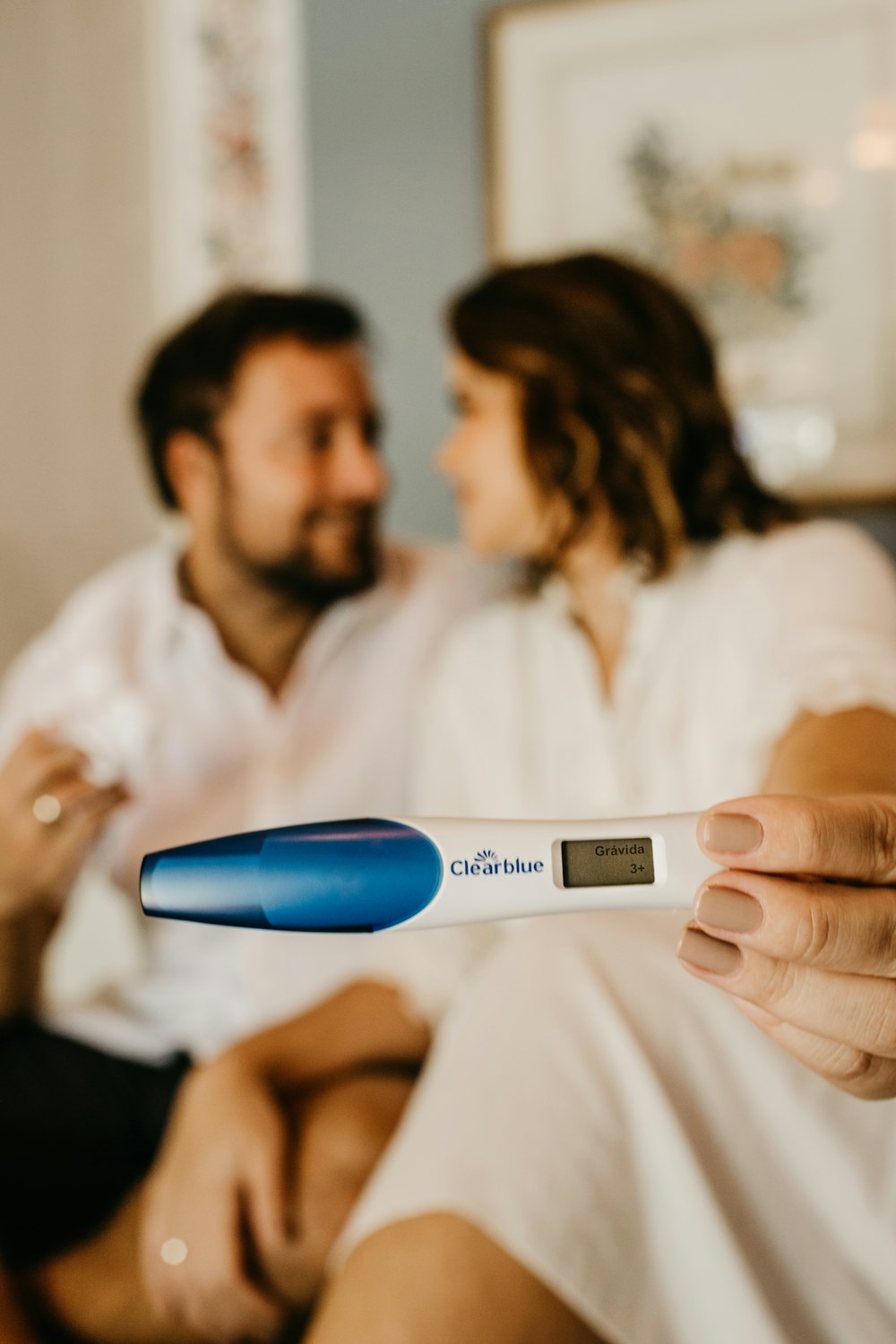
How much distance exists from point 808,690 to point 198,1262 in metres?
0.56

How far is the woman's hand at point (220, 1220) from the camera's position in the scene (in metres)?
0.75

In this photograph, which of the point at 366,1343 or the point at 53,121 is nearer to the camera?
the point at 366,1343

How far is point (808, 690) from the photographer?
0.66m

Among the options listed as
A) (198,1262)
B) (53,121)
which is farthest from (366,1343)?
(53,121)

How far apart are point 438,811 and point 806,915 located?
699mm

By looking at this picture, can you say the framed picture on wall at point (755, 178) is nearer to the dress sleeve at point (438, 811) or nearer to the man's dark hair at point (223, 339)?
the man's dark hair at point (223, 339)

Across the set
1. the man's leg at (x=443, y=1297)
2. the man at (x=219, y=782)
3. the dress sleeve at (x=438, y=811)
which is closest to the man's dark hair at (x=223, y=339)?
the man at (x=219, y=782)

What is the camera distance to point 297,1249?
781 mm

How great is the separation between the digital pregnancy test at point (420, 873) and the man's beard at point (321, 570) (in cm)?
82

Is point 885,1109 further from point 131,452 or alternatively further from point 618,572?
point 131,452

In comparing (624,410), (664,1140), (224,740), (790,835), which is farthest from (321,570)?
(790,835)

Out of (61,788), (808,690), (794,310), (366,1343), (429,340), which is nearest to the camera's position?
(366,1343)

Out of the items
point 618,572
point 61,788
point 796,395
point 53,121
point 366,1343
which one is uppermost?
point 53,121

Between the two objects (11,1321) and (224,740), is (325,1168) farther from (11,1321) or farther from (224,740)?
(224,740)
